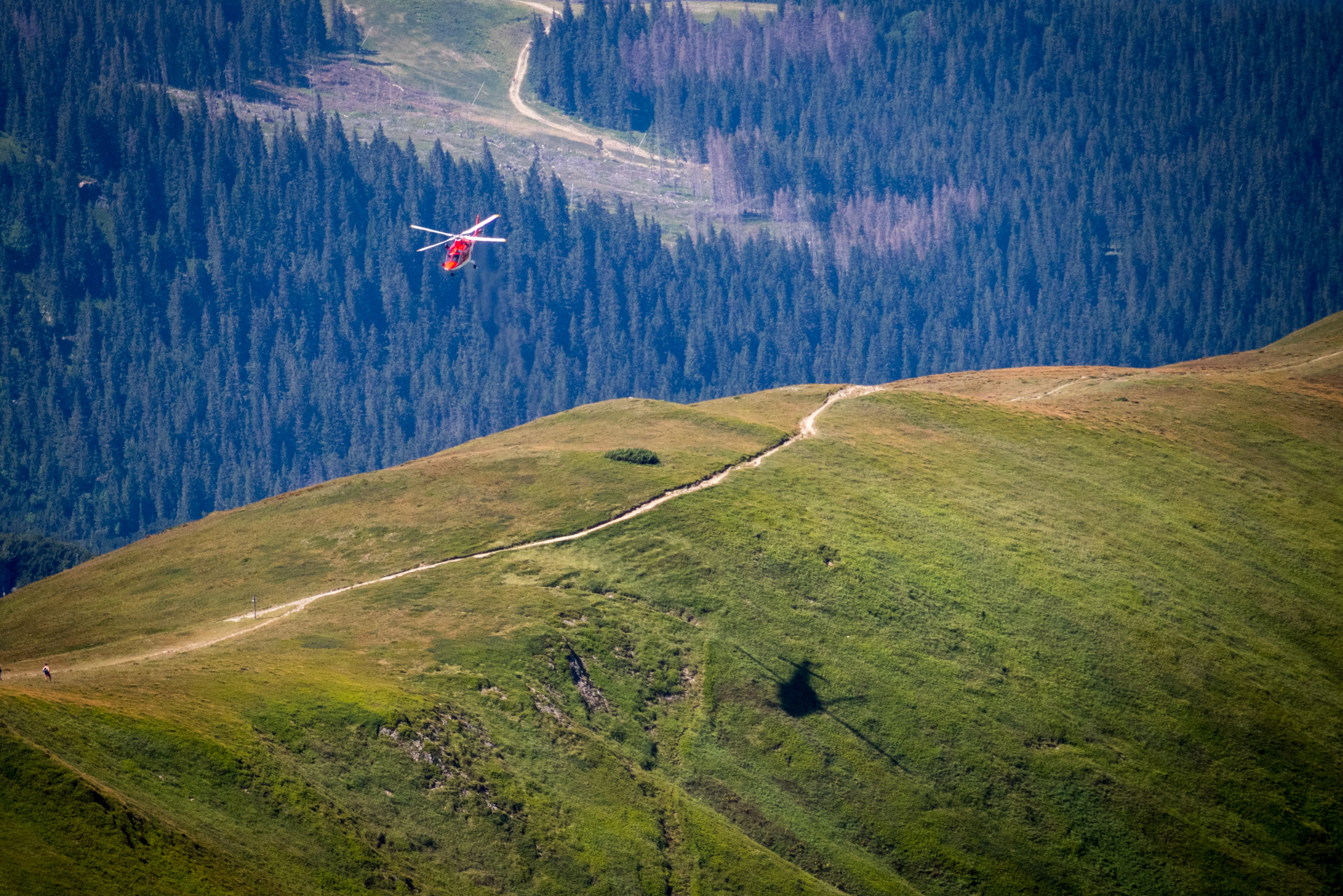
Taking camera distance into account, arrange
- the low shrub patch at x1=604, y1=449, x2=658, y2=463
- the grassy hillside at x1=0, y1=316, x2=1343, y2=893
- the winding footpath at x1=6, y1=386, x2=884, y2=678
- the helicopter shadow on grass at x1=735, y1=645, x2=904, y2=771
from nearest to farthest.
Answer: the grassy hillside at x1=0, y1=316, x2=1343, y2=893, the winding footpath at x1=6, y1=386, x2=884, y2=678, the helicopter shadow on grass at x1=735, y1=645, x2=904, y2=771, the low shrub patch at x1=604, y1=449, x2=658, y2=463

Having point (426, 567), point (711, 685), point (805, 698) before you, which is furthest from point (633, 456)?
point (805, 698)

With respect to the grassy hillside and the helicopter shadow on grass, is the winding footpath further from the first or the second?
the helicopter shadow on grass

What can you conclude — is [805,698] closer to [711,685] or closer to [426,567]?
[711,685]

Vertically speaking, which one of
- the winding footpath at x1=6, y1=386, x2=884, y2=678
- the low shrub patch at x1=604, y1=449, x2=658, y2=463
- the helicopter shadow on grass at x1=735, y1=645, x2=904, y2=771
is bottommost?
the helicopter shadow on grass at x1=735, y1=645, x2=904, y2=771

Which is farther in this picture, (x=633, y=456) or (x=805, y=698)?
(x=633, y=456)

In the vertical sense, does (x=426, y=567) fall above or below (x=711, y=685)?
above

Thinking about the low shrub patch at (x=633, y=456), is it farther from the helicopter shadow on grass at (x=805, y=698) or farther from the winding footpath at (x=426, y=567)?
the helicopter shadow on grass at (x=805, y=698)

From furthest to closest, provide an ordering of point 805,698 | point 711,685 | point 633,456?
point 633,456, point 805,698, point 711,685

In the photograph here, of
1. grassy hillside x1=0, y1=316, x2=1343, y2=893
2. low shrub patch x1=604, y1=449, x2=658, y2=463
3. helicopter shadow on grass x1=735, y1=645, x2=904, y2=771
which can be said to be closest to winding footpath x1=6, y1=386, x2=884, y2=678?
grassy hillside x1=0, y1=316, x2=1343, y2=893
